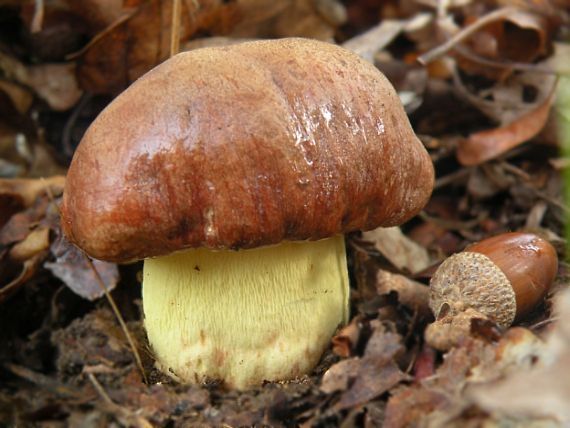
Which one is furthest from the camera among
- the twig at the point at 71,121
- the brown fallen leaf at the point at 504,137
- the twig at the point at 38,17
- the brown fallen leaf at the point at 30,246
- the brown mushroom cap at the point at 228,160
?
the twig at the point at 71,121

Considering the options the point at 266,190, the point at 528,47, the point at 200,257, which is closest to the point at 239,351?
the point at 200,257

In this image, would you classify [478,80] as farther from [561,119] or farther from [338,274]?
[338,274]

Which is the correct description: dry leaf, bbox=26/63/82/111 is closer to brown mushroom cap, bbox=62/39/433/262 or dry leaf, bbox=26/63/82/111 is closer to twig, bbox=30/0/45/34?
twig, bbox=30/0/45/34

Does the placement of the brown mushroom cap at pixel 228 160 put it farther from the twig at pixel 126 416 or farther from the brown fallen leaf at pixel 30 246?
the brown fallen leaf at pixel 30 246

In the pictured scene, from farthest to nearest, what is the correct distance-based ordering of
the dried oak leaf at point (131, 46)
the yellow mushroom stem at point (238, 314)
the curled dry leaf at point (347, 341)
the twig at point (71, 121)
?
the twig at point (71, 121) < the dried oak leaf at point (131, 46) < the yellow mushroom stem at point (238, 314) < the curled dry leaf at point (347, 341)

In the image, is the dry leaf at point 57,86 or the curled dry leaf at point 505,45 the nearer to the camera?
the dry leaf at point 57,86

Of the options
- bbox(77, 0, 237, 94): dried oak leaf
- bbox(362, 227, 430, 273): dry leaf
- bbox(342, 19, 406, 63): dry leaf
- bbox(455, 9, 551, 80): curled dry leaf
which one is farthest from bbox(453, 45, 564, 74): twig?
bbox(77, 0, 237, 94): dried oak leaf

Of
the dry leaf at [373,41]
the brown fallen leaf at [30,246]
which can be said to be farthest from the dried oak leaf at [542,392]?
the dry leaf at [373,41]

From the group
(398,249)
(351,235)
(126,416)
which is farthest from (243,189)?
(398,249)

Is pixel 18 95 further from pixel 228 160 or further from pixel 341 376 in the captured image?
pixel 341 376
